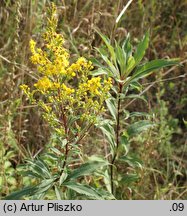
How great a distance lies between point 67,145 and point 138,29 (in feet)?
5.33

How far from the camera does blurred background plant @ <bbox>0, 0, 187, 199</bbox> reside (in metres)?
2.04

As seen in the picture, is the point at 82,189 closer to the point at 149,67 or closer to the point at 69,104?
the point at 69,104

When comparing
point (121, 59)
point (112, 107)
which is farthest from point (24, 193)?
point (121, 59)

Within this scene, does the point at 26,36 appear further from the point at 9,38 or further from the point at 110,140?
the point at 110,140

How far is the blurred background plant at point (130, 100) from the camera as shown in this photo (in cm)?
204

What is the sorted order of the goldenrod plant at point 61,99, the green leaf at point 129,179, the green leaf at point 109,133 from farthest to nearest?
the green leaf at point 129,179
the green leaf at point 109,133
the goldenrod plant at point 61,99

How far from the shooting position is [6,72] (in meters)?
2.40

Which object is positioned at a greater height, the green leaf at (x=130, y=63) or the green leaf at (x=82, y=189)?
the green leaf at (x=130, y=63)

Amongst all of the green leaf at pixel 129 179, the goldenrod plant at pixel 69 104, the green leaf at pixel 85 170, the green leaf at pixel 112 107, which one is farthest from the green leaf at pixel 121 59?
the green leaf at pixel 129 179

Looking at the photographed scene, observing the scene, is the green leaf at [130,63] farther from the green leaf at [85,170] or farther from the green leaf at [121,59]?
the green leaf at [85,170]

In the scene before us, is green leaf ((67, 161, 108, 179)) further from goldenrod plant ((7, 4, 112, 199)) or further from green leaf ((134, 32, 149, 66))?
green leaf ((134, 32, 149, 66))

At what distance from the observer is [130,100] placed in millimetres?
2580

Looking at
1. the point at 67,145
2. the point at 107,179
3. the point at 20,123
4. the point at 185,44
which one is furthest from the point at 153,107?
the point at 67,145

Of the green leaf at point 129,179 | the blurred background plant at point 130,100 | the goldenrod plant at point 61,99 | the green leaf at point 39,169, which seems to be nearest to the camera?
the goldenrod plant at point 61,99
